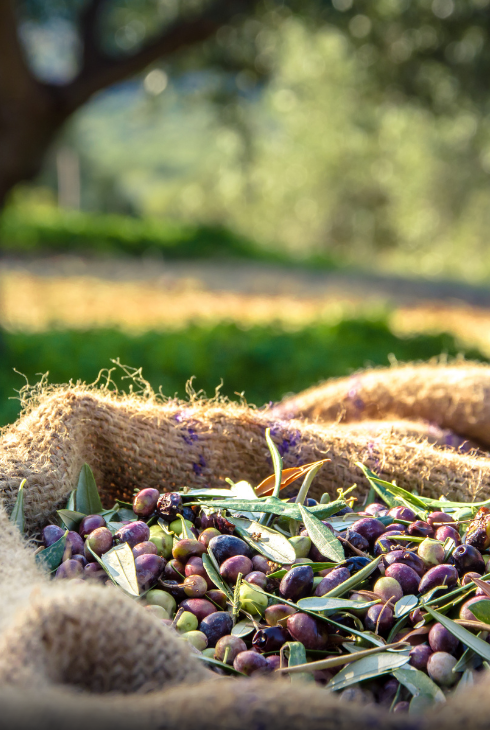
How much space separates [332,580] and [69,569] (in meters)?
0.41

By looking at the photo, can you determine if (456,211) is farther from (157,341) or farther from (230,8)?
(157,341)

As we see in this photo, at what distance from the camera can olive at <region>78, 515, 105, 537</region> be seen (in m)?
1.16

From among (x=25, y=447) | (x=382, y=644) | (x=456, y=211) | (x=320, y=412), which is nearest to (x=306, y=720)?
(x=382, y=644)

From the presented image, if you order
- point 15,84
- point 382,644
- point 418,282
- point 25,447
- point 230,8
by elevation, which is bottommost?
point 418,282

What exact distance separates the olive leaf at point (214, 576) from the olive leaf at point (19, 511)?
0.33 m

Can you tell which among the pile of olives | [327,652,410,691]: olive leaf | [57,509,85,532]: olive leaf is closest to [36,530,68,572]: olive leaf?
the pile of olives

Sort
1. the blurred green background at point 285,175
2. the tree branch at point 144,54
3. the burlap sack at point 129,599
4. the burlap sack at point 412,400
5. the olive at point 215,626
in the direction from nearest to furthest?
1. the burlap sack at point 129,599
2. the olive at point 215,626
3. the burlap sack at point 412,400
4. the blurred green background at point 285,175
5. the tree branch at point 144,54

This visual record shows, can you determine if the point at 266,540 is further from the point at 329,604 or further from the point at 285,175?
the point at 285,175

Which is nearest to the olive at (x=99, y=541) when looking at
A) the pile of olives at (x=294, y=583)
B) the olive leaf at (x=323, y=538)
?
the pile of olives at (x=294, y=583)

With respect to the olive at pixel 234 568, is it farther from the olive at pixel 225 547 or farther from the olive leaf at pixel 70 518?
the olive leaf at pixel 70 518

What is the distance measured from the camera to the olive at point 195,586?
3.44ft

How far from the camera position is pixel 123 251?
979 cm

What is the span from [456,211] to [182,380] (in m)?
17.8

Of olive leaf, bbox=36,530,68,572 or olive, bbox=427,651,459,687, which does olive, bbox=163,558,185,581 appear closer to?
olive leaf, bbox=36,530,68,572
